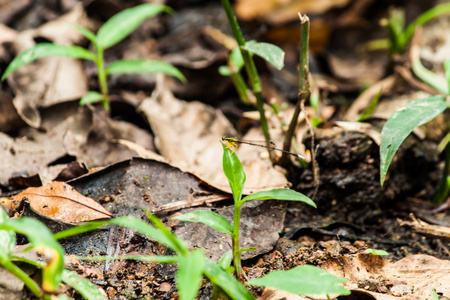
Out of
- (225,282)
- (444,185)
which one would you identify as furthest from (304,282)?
(444,185)

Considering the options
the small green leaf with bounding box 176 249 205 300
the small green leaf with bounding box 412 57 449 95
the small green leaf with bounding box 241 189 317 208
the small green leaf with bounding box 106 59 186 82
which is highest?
the small green leaf with bounding box 412 57 449 95

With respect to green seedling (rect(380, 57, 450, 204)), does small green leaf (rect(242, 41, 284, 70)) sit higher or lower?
higher

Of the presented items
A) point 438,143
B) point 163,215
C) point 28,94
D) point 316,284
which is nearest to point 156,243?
point 163,215

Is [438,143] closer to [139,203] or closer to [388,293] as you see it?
[388,293]

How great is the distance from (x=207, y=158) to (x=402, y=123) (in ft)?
3.58

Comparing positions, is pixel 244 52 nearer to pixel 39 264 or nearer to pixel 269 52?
pixel 269 52

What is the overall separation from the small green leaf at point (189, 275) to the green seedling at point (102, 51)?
1540mm

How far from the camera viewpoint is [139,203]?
1765mm

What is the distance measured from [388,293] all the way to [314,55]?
2.74 meters

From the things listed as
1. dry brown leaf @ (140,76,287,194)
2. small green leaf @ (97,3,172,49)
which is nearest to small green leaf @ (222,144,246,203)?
dry brown leaf @ (140,76,287,194)

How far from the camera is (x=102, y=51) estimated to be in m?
2.56

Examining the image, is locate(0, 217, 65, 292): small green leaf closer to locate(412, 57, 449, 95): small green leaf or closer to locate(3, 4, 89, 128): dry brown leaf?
locate(3, 4, 89, 128): dry brown leaf

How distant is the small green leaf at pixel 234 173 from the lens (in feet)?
4.80

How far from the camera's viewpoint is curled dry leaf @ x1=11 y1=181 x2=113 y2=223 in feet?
5.48
